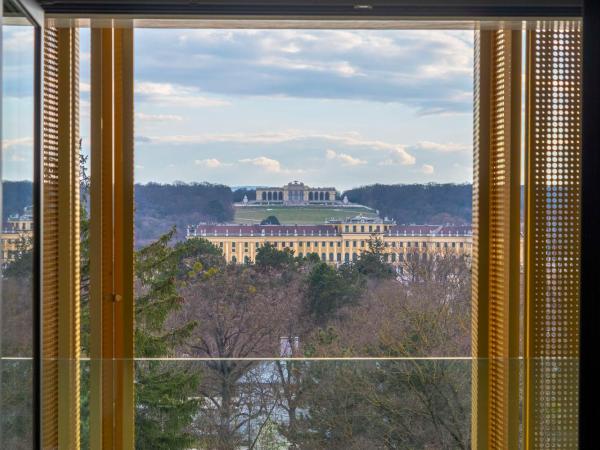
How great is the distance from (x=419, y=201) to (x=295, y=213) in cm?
76

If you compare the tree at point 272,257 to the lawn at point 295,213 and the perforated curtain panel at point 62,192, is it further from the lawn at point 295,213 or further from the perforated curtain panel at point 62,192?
the perforated curtain panel at point 62,192

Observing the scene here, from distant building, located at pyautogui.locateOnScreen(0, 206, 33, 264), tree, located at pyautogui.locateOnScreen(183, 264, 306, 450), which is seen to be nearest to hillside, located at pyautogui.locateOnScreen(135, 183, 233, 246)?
tree, located at pyautogui.locateOnScreen(183, 264, 306, 450)

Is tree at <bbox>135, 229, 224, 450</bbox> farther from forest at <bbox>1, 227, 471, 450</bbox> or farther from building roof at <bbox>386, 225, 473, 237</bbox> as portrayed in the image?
building roof at <bbox>386, 225, 473, 237</bbox>

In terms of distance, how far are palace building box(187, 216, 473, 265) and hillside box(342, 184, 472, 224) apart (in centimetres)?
7

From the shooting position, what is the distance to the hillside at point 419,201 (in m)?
4.42

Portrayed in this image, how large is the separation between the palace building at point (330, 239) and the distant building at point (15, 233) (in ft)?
8.74

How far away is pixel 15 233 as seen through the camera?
1.73 meters

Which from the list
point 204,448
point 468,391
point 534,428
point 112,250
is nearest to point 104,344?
point 112,250

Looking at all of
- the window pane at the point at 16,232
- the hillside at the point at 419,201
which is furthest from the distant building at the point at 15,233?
the hillside at the point at 419,201

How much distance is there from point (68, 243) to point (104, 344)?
500mm

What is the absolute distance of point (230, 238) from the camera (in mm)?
4582

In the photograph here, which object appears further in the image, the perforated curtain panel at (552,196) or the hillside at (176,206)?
the hillside at (176,206)

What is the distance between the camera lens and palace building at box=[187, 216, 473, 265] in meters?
4.51

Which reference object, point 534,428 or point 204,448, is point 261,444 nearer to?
point 204,448
